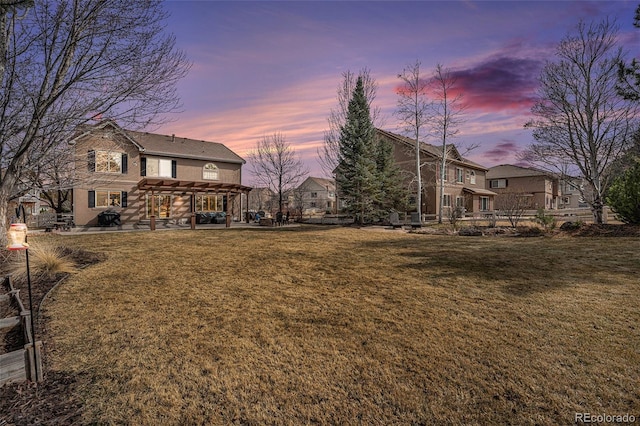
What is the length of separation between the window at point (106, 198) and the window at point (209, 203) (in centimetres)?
556

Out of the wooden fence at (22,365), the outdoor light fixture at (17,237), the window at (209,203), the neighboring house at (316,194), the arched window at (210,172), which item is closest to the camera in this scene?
the wooden fence at (22,365)

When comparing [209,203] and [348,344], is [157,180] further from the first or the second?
[348,344]

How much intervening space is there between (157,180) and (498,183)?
153 feet

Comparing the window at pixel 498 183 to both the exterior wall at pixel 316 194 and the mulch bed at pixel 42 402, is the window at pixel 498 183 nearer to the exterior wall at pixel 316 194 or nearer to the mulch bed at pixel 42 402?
the exterior wall at pixel 316 194

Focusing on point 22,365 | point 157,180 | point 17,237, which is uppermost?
point 157,180

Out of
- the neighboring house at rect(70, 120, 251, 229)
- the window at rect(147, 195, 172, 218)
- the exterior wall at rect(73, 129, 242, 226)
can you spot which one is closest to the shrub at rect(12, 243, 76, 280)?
the neighboring house at rect(70, 120, 251, 229)

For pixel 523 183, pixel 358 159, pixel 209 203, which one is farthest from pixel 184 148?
pixel 523 183

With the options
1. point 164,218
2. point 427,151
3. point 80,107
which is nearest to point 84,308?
point 80,107

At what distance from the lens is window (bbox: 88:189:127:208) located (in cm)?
2194

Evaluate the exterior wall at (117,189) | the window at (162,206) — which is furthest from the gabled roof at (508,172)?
the exterior wall at (117,189)

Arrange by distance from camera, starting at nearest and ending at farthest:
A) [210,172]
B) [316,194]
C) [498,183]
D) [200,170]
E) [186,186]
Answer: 1. [186,186]
2. [200,170]
3. [210,172]
4. [498,183]
5. [316,194]

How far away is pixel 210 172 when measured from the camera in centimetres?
2788

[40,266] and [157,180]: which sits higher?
[157,180]

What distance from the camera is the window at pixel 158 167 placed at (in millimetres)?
24297
